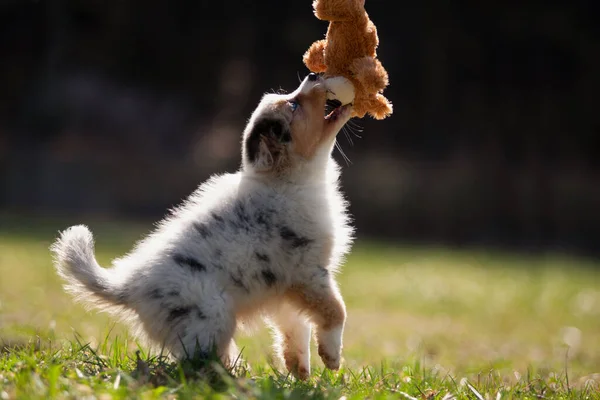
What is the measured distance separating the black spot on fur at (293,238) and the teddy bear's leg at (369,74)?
1082 millimetres

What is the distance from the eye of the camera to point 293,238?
4.41 m

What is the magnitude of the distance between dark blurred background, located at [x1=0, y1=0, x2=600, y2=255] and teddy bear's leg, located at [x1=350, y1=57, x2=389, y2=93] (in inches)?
573

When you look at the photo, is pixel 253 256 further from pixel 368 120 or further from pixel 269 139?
pixel 368 120

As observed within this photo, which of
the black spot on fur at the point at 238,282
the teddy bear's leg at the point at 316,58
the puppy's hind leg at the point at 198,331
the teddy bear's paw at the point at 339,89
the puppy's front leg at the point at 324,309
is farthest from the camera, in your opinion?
the teddy bear's leg at the point at 316,58

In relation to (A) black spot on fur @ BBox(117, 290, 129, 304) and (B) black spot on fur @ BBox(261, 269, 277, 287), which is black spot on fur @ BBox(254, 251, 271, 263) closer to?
(B) black spot on fur @ BBox(261, 269, 277, 287)

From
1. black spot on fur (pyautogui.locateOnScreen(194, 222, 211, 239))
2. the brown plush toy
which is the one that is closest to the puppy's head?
the brown plush toy

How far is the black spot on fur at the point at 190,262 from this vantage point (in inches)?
164

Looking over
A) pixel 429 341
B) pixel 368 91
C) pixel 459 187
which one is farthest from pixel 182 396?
pixel 459 187

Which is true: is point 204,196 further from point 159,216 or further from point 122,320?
point 159,216

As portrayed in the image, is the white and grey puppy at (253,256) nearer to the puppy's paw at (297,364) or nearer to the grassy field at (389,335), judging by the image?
the puppy's paw at (297,364)

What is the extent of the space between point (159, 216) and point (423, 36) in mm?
8924

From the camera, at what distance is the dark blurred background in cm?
2031

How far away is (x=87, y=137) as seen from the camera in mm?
22531

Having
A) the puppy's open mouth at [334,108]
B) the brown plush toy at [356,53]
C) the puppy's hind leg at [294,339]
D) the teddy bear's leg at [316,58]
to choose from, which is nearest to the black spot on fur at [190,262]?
the puppy's hind leg at [294,339]
